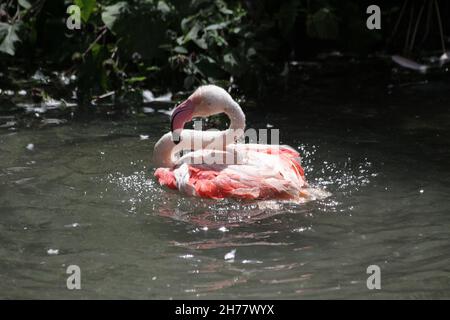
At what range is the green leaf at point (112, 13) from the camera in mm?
7945

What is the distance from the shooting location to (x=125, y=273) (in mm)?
4344

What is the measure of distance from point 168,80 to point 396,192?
3.58 m

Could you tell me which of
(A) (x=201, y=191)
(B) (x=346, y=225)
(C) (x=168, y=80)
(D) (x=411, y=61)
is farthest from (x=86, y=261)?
(D) (x=411, y=61)

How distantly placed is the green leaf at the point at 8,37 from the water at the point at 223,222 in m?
1.11

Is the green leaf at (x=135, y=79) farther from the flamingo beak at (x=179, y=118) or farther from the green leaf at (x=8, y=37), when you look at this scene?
the flamingo beak at (x=179, y=118)

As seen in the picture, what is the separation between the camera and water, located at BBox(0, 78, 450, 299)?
166 inches

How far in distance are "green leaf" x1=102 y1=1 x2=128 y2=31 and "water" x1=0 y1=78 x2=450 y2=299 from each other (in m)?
1.19

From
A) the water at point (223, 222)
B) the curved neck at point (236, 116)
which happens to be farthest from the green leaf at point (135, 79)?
the curved neck at point (236, 116)

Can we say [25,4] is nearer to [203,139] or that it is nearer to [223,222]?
[203,139]

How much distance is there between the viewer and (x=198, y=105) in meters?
5.84

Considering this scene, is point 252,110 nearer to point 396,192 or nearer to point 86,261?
point 396,192

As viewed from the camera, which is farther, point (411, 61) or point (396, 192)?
point (411, 61)

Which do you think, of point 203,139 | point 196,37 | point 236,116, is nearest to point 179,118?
point 203,139
